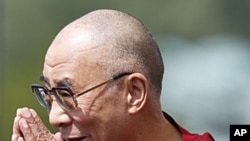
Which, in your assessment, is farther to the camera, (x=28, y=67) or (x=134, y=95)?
(x=28, y=67)

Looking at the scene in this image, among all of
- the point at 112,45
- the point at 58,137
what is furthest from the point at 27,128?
the point at 112,45

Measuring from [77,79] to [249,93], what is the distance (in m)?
2.33

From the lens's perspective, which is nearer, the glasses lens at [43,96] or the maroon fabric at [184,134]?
the glasses lens at [43,96]

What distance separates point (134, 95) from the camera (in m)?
3.71

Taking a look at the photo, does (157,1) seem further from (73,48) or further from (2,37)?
(73,48)

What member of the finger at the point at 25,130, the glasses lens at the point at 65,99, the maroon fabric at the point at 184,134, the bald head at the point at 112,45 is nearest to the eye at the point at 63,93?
the glasses lens at the point at 65,99

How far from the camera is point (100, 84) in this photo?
3.61 meters

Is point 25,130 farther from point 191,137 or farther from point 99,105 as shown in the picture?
point 191,137

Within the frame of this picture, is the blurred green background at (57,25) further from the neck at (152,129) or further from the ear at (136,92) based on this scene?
the ear at (136,92)

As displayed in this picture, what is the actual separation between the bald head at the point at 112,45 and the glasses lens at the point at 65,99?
0.14 metres

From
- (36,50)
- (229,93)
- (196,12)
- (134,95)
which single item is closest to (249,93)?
(229,93)

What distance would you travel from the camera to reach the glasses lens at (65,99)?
3607 mm

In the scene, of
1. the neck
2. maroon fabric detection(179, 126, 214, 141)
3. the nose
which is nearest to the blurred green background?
maroon fabric detection(179, 126, 214, 141)

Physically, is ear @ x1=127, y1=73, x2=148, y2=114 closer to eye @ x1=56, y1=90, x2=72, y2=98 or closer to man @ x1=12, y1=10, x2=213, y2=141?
man @ x1=12, y1=10, x2=213, y2=141
